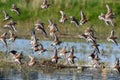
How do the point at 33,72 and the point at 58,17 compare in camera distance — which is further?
the point at 58,17

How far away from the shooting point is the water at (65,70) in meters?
31.5

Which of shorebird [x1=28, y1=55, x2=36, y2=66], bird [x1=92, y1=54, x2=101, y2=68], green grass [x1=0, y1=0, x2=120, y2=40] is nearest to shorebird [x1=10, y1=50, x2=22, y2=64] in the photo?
shorebird [x1=28, y1=55, x2=36, y2=66]

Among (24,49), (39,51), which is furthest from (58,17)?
(39,51)

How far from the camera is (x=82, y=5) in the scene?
5228 cm

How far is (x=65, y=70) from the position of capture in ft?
109

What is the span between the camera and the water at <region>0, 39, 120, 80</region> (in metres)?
31.5

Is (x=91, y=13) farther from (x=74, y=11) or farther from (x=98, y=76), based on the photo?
(x=98, y=76)

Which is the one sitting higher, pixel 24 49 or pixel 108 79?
pixel 24 49

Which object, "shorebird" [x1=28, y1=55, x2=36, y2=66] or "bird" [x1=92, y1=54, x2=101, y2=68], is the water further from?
"shorebird" [x1=28, y1=55, x2=36, y2=66]

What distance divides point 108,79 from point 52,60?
3389 millimetres

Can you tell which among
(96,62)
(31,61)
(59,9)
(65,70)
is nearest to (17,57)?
(31,61)

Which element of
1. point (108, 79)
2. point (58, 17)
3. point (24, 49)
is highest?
point (58, 17)

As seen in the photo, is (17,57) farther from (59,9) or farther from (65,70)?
(59,9)

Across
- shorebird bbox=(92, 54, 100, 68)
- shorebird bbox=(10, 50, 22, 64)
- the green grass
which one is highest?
the green grass
